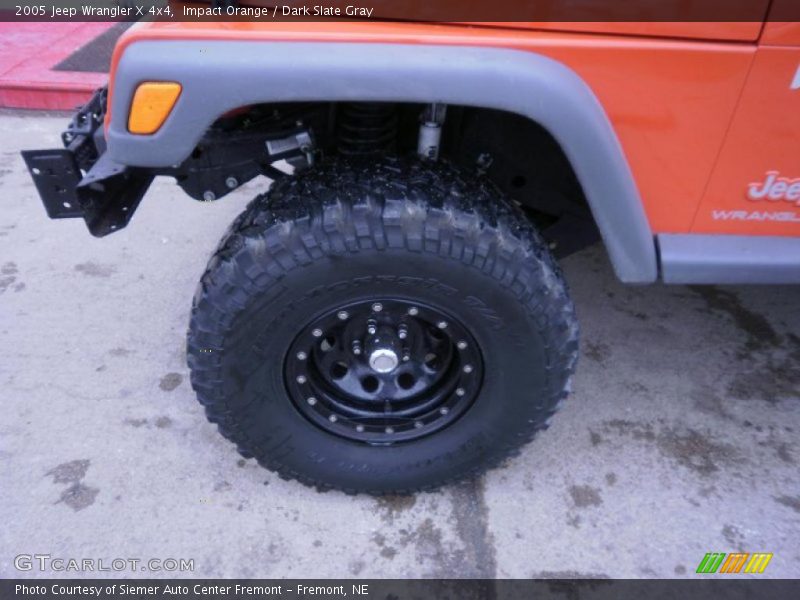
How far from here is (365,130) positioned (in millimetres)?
1889

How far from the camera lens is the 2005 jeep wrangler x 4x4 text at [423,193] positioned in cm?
144

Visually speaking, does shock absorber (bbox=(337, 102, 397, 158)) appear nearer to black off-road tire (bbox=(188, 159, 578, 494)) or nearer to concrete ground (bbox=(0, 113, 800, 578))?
black off-road tire (bbox=(188, 159, 578, 494))

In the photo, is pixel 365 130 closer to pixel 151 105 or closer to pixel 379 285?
pixel 379 285

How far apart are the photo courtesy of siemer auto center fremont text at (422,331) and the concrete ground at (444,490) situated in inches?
0.4

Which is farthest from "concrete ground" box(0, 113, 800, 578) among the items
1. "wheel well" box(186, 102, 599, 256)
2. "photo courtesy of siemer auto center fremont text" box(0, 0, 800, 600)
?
"wheel well" box(186, 102, 599, 256)

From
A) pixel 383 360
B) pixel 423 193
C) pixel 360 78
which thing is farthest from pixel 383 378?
pixel 360 78

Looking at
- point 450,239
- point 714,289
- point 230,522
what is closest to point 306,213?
point 450,239

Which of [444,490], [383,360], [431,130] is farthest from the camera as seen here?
[444,490]

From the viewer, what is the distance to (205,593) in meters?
1.86

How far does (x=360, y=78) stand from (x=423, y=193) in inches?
13.6

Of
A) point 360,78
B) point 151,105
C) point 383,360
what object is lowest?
point 383,360

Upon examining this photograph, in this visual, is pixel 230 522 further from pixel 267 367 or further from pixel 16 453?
pixel 16 453

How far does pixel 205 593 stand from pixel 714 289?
2668 millimetres

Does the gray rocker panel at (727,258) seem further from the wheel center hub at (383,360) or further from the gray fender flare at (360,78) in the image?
the wheel center hub at (383,360)
